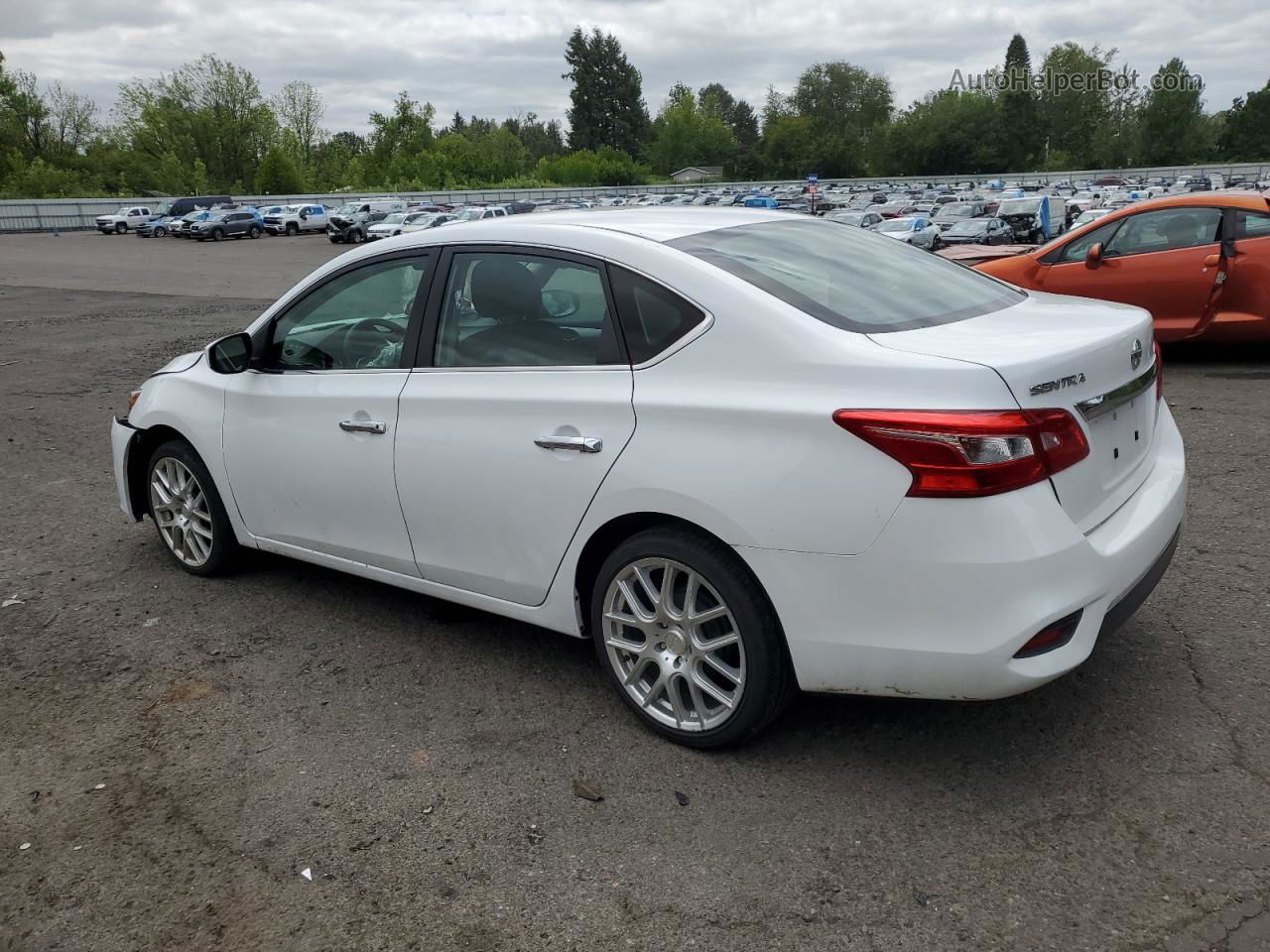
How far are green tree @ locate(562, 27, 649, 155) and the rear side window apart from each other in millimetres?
127171

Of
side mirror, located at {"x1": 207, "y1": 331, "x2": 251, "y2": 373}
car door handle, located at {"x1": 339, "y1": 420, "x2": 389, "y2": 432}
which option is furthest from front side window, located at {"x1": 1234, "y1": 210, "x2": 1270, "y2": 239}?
side mirror, located at {"x1": 207, "y1": 331, "x2": 251, "y2": 373}

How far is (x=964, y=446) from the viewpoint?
8.67 ft

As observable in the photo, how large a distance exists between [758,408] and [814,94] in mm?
137538

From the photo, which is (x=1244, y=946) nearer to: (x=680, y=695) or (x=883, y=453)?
(x=883, y=453)

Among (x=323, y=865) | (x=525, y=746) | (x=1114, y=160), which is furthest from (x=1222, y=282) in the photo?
(x=1114, y=160)

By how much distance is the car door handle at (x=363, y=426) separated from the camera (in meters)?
3.88

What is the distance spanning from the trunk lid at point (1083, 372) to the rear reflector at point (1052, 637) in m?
0.26

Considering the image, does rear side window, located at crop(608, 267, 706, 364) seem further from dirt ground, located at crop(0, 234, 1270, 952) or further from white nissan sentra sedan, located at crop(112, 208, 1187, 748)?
dirt ground, located at crop(0, 234, 1270, 952)

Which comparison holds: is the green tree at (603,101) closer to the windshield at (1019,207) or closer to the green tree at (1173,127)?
the green tree at (1173,127)

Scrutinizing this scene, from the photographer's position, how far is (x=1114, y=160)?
105 metres

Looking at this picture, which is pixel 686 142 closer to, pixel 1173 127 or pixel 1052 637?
pixel 1173 127

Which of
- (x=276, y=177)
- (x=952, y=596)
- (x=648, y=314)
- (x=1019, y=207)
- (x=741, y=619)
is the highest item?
(x=276, y=177)

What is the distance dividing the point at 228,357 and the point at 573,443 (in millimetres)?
2046

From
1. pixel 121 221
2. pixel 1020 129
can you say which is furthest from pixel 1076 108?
pixel 121 221
